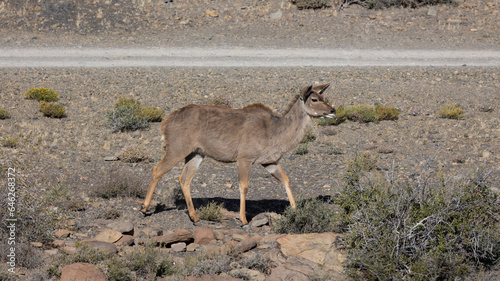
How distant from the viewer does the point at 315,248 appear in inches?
→ 331

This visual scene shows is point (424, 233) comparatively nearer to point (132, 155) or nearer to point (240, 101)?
point (132, 155)

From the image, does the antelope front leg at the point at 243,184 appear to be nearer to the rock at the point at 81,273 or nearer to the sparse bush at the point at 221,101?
the rock at the point at 81,273

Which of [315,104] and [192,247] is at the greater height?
[315,104]

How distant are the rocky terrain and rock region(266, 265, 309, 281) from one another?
3 centimetres

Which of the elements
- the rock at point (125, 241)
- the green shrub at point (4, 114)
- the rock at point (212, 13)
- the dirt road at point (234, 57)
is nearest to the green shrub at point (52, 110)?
the green shrub at point (4, 114)

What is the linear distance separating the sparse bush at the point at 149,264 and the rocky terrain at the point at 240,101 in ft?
2.71

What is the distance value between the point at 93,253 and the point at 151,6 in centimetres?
2186

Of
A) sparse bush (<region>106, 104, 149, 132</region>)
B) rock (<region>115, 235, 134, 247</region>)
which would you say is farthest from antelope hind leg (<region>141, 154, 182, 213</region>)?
sparse bush (<region>106, 104, 149, 132</region>)

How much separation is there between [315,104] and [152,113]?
7.18 meters

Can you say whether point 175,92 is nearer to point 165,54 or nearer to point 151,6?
point 165,54

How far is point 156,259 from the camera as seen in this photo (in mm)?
7711

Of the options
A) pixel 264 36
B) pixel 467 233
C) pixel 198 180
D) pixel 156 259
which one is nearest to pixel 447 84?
pixel 264 36

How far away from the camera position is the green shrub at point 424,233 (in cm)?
739

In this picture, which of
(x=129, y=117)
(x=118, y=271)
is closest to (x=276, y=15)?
(x=129, y=117)
